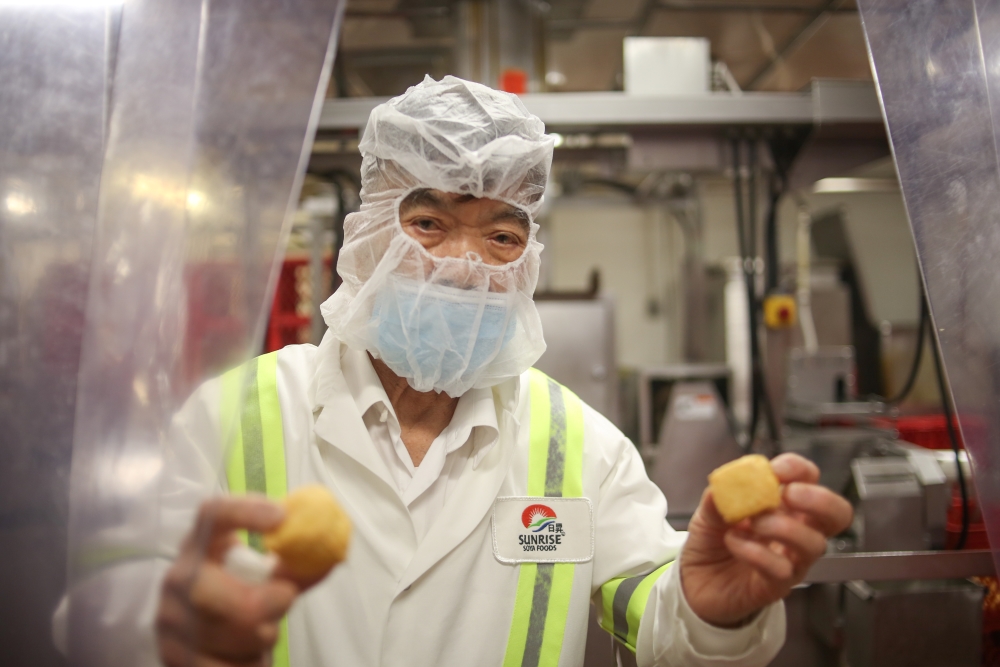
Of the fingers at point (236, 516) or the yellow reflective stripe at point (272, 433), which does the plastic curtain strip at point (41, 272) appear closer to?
the fingers at point (236, 516)

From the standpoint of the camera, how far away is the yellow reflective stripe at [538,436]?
1124mm

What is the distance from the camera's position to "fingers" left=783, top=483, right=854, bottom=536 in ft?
2.29

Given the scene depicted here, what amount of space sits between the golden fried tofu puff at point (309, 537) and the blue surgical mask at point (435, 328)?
1.65 feet

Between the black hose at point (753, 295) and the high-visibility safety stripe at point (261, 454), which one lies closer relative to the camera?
the high-visibility safety stripe at point (261, 454)

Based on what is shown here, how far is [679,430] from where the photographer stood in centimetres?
261

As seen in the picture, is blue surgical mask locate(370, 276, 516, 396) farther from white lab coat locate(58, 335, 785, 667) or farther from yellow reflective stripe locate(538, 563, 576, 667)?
yellow reflective stripe locate(538, 563, 576, 667)

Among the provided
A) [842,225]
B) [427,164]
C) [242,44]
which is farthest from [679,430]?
[842,225]

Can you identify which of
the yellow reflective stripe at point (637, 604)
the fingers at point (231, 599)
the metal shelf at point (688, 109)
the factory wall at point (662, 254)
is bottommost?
the yellow reflective stripe at point (637, 604)

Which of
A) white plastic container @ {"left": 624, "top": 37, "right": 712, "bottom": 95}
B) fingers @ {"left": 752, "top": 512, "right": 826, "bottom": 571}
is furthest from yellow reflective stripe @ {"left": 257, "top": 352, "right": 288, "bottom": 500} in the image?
white plastic container @ {"left": 624, "top": 37, "right": 712, "bottom": 95}

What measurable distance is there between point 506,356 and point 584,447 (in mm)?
248

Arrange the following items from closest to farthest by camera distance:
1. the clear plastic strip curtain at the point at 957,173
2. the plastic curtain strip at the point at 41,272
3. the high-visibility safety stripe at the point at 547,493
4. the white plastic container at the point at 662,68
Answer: the plastic curtain strip at the point at 41,272, the clear plastic strip curtain at the point at 957,173, the high-visibility safety stripe at the point at 547,493, the white plastic container at the point at 662,68

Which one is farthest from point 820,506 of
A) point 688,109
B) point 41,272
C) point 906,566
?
point 688,109

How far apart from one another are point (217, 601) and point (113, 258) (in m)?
0.34

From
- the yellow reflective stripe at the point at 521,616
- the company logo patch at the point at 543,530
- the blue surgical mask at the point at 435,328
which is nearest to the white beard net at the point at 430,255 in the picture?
the blue surgical mask at the point at 435,328
